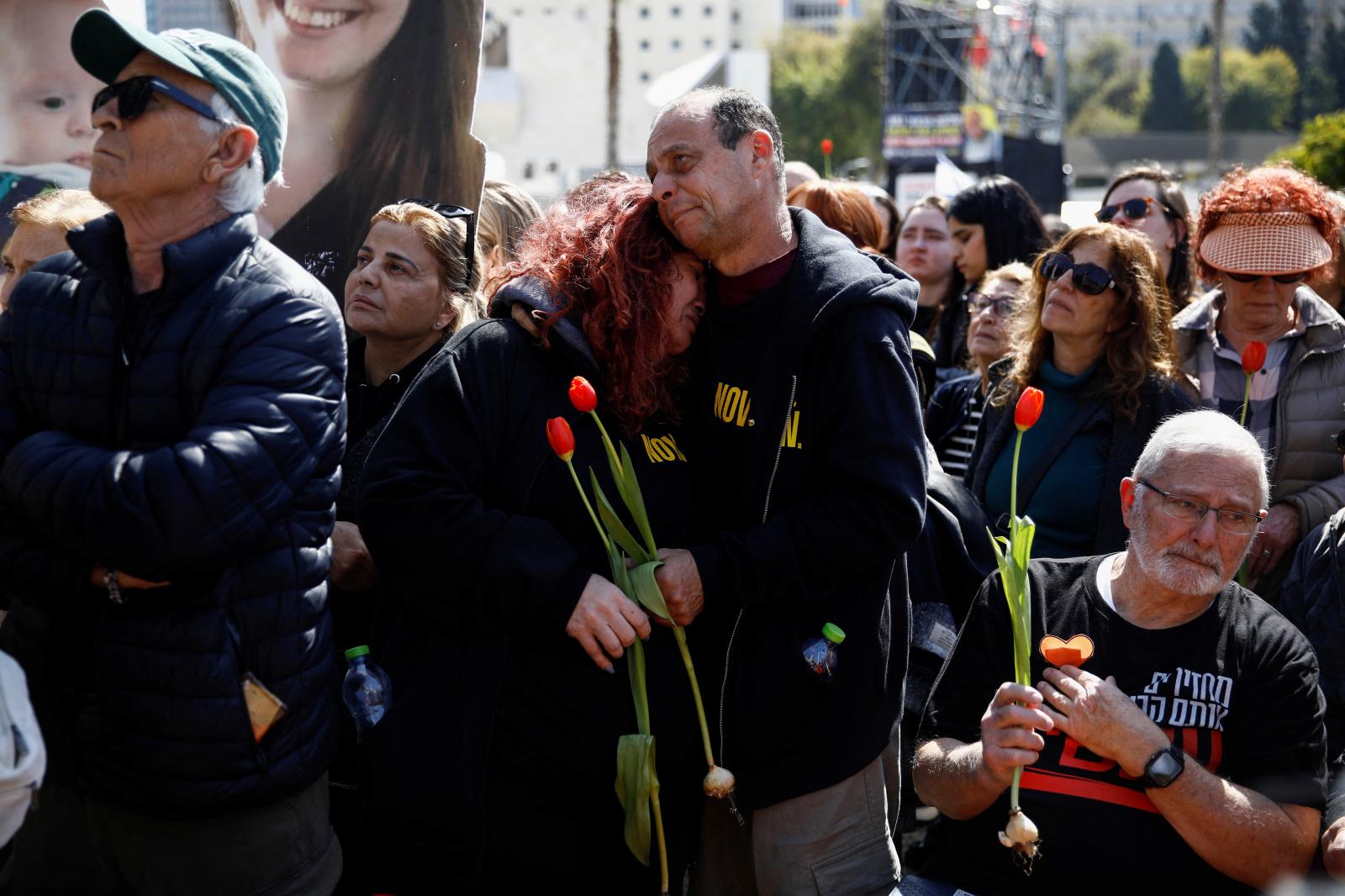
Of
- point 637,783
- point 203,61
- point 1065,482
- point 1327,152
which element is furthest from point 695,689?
point 1327,152

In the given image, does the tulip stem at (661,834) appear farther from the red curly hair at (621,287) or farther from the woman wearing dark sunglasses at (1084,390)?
the woman wearing dark sunglasses at (1084,390)

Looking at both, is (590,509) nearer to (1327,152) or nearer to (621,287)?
(621,287)

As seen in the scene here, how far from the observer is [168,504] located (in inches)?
86.8

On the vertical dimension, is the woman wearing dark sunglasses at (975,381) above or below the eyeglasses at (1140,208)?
below

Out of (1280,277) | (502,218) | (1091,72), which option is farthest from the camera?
(1091,72)

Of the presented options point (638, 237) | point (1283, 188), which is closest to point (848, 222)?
point (1283, 188)

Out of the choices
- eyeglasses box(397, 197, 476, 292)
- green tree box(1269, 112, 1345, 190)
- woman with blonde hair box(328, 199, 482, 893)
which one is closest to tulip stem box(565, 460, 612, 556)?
woman with blonde hair box(328, 199, 482, 893)

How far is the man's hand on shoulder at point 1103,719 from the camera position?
2.72 meters

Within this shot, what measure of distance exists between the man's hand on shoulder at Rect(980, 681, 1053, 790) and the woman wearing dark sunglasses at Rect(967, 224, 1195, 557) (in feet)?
3.88

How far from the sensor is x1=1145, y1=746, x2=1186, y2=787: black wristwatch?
2697 millimetres

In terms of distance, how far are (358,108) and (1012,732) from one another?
2638mm

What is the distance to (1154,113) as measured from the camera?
317 feet

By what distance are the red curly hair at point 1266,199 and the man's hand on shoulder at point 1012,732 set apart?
2.25m

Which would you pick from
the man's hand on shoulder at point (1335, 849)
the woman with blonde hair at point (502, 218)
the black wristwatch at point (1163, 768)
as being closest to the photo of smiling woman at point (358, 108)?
the woman with blonde hair at point (502, 218)
